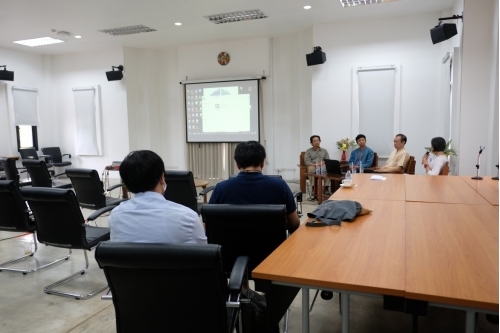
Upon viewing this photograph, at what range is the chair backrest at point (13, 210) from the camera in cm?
310

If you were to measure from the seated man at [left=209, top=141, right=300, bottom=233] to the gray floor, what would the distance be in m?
0.68

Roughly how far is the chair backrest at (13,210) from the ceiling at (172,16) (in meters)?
3.84

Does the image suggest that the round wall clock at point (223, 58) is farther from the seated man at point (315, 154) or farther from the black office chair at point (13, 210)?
the black office chair at point (13, 210)

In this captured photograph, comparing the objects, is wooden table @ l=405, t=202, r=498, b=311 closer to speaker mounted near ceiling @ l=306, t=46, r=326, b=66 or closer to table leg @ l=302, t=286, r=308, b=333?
table leg @ l=302, t=286, r=308, b=333

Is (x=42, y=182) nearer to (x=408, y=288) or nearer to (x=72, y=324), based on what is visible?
(x=72, y=324)

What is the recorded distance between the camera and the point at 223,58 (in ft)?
28.0

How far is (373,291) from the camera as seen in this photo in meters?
1.32

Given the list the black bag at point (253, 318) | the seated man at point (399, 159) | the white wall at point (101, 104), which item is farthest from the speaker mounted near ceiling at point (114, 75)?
the black bag at point (253, 318)

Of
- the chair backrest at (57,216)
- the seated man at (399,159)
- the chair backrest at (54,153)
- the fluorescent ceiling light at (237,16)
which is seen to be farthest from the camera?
the chair backrest at (54,153)

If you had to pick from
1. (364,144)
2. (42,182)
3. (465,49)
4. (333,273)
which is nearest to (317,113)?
(364,144)

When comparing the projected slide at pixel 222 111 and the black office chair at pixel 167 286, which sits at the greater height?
the projected slide at pixel 222 111

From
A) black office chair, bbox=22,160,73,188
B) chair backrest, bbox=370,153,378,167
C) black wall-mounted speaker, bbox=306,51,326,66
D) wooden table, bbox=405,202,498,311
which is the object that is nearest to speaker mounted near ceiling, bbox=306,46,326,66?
black wall-mounted speaker, bbox=306,51,326,66

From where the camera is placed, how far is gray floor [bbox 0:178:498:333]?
2.33 m

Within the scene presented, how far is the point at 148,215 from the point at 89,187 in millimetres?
3000
